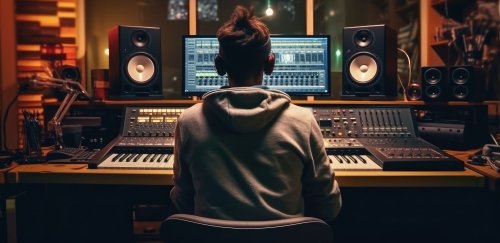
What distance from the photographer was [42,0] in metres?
4.20

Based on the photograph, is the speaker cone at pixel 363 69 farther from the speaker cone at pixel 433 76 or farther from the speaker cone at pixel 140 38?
the speaker cone at pixel 140 38

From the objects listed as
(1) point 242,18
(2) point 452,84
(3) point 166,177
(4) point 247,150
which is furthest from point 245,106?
(2) point 452,84

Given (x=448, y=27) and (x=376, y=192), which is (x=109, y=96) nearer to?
(x=376, y=192)

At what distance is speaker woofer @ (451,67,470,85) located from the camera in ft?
8.28

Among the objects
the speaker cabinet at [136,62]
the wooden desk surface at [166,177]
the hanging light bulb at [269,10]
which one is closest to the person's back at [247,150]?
the wooden desk surface at [166,177]

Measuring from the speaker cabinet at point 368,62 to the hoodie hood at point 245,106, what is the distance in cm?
127

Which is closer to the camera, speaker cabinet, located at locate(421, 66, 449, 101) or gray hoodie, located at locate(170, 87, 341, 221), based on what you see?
gray hoodie, located at locate(170, 87, 341, 221)

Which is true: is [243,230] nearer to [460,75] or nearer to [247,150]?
[247,150]

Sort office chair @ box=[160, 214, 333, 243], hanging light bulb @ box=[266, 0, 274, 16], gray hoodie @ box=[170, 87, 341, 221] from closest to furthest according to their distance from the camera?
office chair @ box=[160, 214, 333, 243]
gray hoodie @ box=[170, 87, 341, 221]
hanging light bulb @ box=[266, 0, 274, 16]

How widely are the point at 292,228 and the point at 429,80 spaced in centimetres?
174

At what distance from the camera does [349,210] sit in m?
2.52

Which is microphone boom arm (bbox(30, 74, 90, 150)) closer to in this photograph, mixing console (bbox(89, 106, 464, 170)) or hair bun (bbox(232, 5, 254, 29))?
mixing console (bbox(89, 106, 464, 170))

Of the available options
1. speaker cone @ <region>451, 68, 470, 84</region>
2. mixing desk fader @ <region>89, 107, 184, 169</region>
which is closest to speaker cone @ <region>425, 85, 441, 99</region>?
speaker cone @ <region>451, 68, 470, 84</region>

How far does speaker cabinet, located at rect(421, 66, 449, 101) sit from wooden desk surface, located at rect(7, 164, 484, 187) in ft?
2.36
